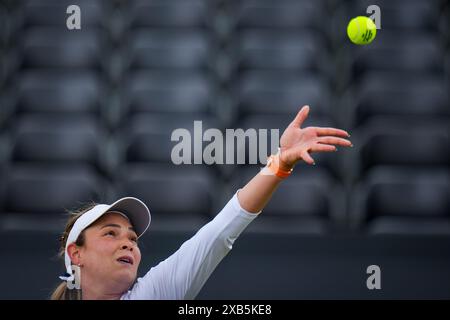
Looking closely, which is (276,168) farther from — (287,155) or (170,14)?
(170,14)

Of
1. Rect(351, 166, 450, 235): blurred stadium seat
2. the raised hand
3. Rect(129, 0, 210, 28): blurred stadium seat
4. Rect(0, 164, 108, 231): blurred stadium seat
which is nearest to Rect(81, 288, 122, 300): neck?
the raised hand

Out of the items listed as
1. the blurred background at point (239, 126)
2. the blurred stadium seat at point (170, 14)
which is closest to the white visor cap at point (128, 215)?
the blurred background at point (239, 126)

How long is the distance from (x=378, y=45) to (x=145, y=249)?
42.2 inches

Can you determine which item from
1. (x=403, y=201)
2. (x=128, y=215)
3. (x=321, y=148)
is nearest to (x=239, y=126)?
(x=403, y=201)

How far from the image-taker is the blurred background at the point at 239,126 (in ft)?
4.55

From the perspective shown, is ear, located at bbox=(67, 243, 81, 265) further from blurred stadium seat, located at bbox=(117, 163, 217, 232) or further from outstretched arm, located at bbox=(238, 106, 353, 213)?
blurred stadium seat, located at bbox=(117, 163, 217, 232)

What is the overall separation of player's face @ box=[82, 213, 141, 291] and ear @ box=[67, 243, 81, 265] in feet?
0.04

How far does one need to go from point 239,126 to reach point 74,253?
90cm

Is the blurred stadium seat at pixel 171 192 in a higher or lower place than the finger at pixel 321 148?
higher

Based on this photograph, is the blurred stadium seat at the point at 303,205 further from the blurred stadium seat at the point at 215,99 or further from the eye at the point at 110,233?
the eye at the point at 110,233

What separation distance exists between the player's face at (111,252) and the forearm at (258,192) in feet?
0.58

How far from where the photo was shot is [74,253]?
3.70 feet
